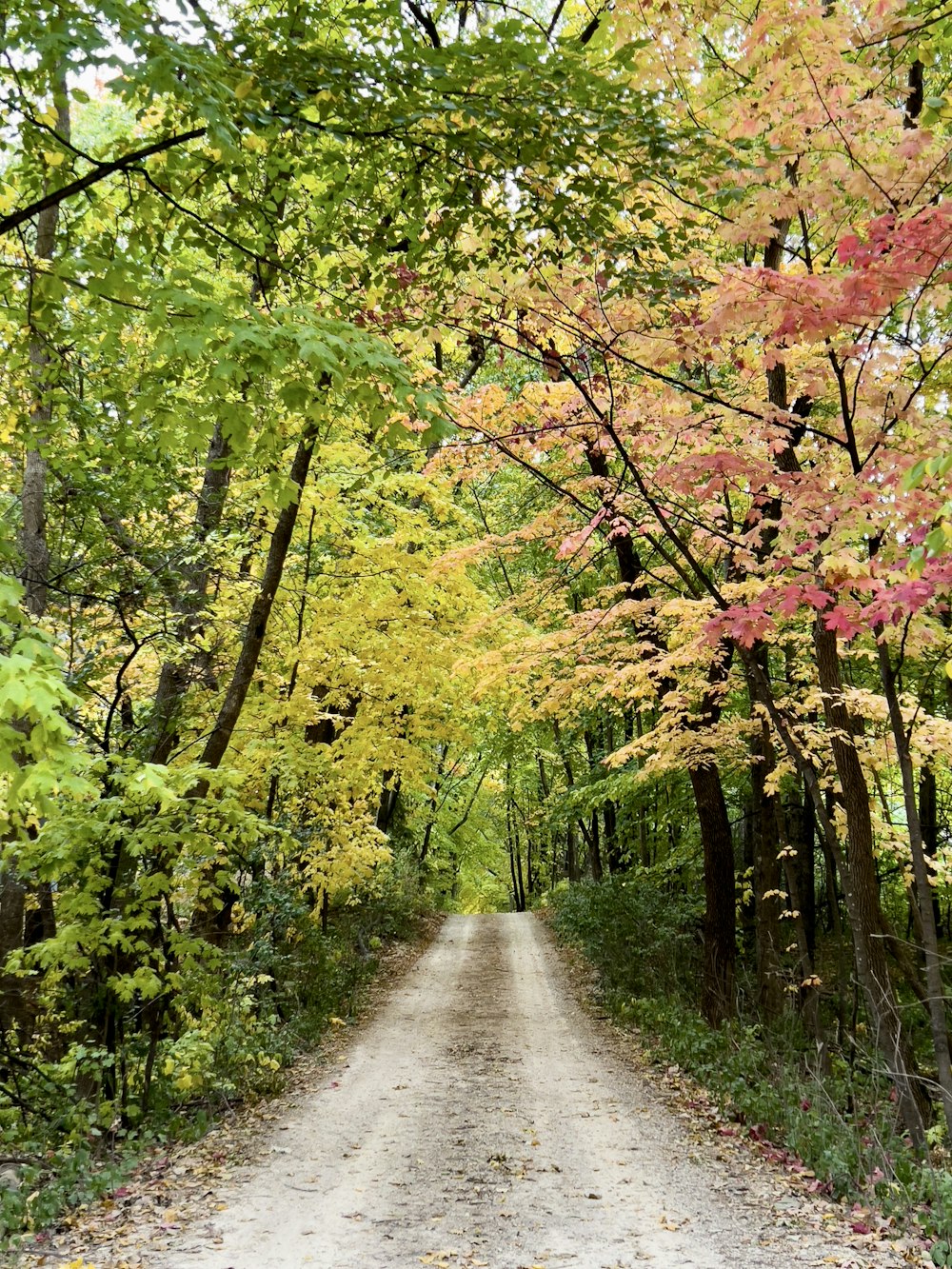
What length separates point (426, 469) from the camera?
8781 millimetres

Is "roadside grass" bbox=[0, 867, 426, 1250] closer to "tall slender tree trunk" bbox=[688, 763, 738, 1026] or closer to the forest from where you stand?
the forest

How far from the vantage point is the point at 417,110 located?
12.8ft

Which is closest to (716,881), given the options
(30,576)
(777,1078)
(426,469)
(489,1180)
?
(777,1078)

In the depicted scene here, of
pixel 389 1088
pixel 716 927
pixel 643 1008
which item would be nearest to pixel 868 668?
pixel 716 927

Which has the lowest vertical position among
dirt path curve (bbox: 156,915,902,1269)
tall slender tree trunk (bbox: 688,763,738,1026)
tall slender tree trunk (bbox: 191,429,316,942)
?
dirt path curve (bbox: 156,915,902,1269)

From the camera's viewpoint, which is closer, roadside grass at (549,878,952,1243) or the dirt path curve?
the dirt path curve

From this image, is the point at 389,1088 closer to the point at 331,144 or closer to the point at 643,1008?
the point at 643,1008

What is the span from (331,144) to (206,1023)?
7.03 m

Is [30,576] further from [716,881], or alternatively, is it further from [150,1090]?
[716,881]

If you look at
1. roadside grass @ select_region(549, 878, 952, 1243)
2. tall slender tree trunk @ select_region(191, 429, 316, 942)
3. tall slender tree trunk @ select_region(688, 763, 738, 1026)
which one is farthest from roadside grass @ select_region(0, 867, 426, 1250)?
tall slender tree trunk @ select_region(688, 763, 738, 1026)

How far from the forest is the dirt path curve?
77cm

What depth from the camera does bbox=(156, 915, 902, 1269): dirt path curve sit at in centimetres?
443

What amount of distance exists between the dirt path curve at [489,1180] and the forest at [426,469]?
0.77 meters

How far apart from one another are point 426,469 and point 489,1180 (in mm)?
6209
